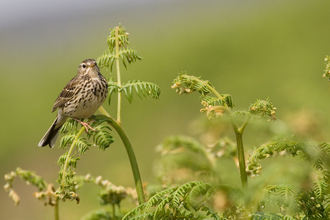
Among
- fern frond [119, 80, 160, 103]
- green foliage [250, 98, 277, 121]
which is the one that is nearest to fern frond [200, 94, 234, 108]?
green foliage [250, 98, 277, 121]

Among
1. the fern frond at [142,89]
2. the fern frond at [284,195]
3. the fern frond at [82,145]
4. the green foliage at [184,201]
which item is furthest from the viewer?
the fern frond at [142,89]

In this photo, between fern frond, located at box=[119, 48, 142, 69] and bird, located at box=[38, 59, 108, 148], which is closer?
fern frond, located at box=[119, 48, 142, 69]

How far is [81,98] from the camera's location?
4.13 metres

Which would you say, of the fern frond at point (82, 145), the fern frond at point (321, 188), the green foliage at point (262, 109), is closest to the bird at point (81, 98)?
the fern frond at point (82, 145)

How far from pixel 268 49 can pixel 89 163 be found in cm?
649

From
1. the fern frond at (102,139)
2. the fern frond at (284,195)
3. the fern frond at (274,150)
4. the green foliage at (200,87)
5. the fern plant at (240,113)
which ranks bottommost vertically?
the fern frond at (284,195)

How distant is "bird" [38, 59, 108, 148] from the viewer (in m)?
3.94

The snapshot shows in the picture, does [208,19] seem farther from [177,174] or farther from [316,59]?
A: [177,174]

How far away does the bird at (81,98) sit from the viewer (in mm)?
3943

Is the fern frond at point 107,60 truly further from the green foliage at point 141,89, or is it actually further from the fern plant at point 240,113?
the fern plant at point 240,113

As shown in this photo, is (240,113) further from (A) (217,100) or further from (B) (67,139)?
(B) (67,139)

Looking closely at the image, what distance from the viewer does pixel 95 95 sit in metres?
3.99

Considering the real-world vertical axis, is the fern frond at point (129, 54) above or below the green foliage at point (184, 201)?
above

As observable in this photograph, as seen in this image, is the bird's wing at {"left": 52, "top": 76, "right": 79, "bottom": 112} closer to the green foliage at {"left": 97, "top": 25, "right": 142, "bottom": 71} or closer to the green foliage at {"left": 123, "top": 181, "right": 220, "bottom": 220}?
the green foliage at {"left": 97, "top": 25, "right": 142, "bottom": 71}
